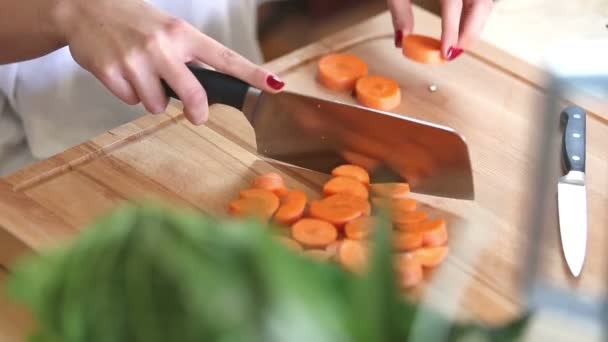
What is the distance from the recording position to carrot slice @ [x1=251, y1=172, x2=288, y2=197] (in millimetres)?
1079

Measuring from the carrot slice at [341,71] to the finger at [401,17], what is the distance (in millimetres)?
77

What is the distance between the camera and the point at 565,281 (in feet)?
3.22

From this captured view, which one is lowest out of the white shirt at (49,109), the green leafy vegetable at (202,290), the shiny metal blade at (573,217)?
the white shirt at (49,109)

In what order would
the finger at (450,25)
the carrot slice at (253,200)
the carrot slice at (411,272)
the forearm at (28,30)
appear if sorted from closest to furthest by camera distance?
1. the carrot slice at (411,272)
2. the carrot slice at (253,200)
3. the forearm at (28,30)
4. the finger at (450,25)

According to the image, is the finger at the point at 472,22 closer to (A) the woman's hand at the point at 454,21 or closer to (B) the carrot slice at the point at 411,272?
(A) the woman's hand at the point at 454,21

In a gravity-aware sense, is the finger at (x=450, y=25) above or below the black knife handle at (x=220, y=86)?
above

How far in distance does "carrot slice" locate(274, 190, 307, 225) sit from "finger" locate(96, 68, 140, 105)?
242 millimetres

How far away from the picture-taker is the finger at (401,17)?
1332mm

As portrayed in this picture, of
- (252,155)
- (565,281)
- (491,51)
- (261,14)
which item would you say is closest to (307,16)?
(261,14)

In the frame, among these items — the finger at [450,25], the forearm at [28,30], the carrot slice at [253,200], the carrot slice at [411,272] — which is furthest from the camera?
the finger at [450,25]

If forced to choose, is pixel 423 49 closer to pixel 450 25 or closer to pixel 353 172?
pixel 450 25

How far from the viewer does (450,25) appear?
128cm

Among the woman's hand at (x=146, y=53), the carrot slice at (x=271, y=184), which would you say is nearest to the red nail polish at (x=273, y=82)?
the woman's hand at (x=146, y=53)

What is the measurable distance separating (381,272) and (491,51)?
3.25 ft
